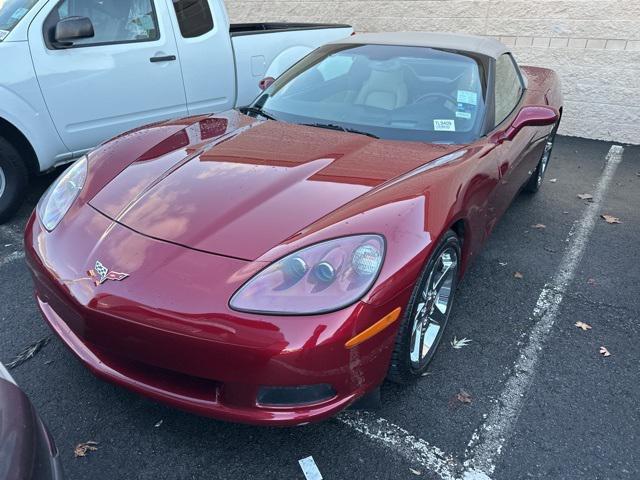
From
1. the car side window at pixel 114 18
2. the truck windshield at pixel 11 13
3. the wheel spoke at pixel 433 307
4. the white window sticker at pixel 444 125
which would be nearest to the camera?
the wheel spoke at pixel 433 307

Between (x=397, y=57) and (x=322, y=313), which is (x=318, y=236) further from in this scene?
(x=397, y=57)

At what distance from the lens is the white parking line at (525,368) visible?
82.4 inches

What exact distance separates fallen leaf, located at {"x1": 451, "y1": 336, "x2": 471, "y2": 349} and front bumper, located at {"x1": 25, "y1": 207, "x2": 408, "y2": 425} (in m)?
0.82

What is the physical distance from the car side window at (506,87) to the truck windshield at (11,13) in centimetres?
335

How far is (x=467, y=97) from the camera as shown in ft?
9.77

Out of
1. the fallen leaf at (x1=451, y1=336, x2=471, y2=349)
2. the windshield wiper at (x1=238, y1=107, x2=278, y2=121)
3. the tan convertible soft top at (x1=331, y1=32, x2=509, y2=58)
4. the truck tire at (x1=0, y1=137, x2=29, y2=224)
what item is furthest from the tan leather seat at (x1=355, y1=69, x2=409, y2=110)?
the truck tire at (x1=0, y1=137, x2=29, y2=224)

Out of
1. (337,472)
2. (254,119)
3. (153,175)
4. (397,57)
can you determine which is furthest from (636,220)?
(153,175)

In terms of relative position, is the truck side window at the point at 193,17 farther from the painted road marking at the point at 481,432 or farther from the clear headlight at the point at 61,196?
the painted road marking at the point at 481,432

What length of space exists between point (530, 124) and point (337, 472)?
227 centimetres

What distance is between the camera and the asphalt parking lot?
6.63 feet

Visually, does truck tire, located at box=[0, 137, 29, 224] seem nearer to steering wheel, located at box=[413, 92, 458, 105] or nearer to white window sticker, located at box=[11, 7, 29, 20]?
white window sticker, located at box=[11, 7, 29, 20]

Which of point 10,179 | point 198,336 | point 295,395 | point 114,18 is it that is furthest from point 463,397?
point 114,18

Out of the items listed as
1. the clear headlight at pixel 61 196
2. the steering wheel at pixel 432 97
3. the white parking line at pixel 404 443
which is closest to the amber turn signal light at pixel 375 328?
the white parking line at pixel 404 443

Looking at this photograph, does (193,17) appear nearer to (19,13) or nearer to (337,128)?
(19,13)
